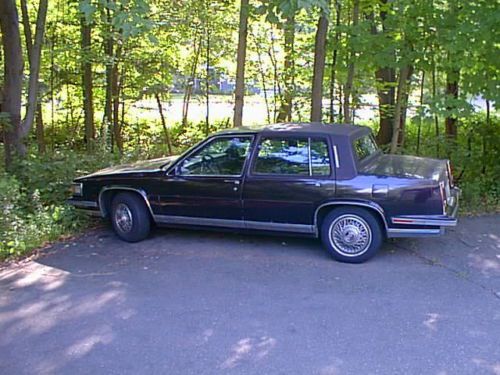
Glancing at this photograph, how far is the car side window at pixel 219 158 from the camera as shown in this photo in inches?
241

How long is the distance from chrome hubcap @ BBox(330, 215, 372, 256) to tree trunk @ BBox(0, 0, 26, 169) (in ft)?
19.0

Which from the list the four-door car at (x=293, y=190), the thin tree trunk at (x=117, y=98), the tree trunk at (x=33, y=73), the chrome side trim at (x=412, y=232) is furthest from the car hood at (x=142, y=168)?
the thin tree trunk at (x=117, y=98)

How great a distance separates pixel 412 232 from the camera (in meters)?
5.46

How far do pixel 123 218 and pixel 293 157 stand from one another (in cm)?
238

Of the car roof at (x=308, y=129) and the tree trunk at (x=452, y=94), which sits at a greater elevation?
the tree trunk at (x=452, y=94)

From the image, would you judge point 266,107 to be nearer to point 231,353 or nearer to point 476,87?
point 476,87

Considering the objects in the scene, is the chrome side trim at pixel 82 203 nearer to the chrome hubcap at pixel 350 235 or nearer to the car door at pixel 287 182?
the car door at pixel 287 182

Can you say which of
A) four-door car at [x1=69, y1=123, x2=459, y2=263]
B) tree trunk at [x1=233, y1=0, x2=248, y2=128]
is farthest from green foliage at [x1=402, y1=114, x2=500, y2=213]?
tree trunk at [x1=233, y1=0, x2=248, y2=128]

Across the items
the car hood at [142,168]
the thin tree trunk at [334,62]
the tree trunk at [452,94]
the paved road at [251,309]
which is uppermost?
the thin tree trunk at [334,62]

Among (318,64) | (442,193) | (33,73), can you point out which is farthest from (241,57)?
(442,193)

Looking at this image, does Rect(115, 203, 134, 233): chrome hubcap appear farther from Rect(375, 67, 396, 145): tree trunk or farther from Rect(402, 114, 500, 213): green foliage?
Rect(375, 67, 396, 145): tree trunk

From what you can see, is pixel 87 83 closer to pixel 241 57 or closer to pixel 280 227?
pixel 241 57

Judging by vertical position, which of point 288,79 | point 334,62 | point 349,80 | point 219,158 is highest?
point 288,79

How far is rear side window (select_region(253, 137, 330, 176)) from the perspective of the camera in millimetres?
5734
